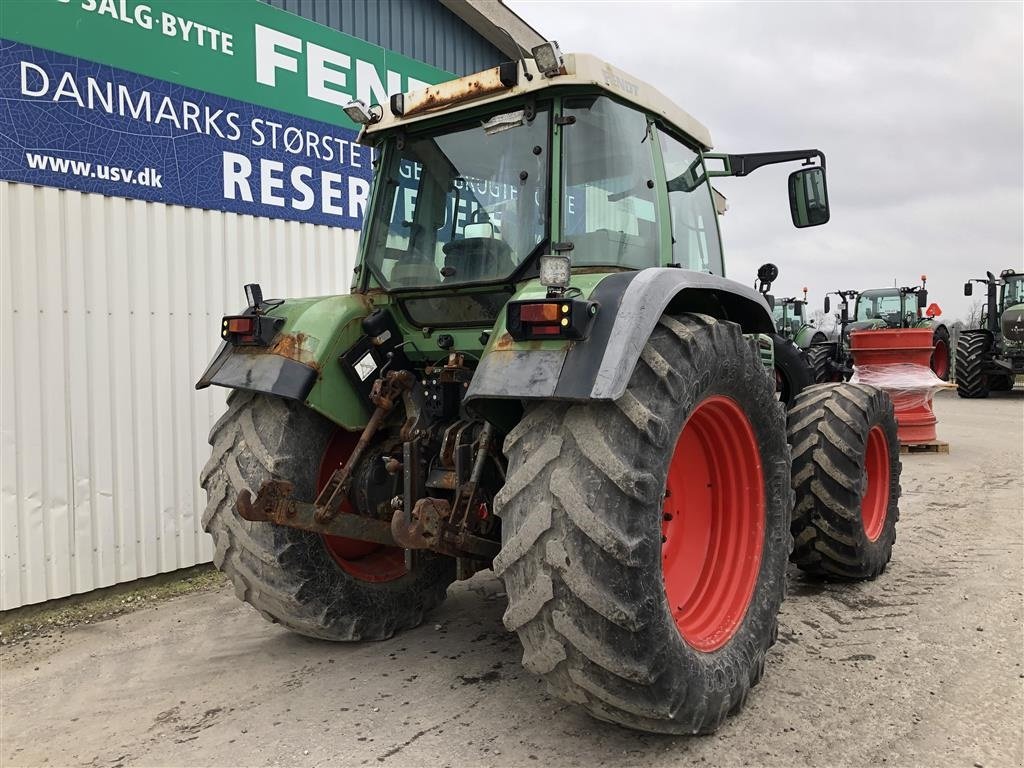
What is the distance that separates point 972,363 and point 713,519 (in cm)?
1694

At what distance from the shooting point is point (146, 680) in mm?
3572

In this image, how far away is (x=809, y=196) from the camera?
13.1 feet

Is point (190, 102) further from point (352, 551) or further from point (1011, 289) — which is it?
point (1011, 289)

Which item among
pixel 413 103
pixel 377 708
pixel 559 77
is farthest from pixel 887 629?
pixel 413 103

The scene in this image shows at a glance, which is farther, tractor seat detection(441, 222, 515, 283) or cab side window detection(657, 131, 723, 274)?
cab side window detection(657, 131, 723, 274)

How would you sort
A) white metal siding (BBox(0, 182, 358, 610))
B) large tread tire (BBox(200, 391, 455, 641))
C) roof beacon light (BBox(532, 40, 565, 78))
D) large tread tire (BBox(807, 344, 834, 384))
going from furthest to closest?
large tread tire (BBox(807, 344, 834, 384)), white metal siding (BBox(0, 182, 358, 610)), large tread tire (BBox(200, 391, 455, 641)), roof beacon light (BBox(532, 40, 565, 78))

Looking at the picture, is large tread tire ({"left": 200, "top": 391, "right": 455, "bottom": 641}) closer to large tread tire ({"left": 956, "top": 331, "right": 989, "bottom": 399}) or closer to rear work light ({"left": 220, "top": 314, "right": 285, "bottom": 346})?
rear work light ({"left": 220, "top": 314, "right": 285, "bottom": 346})

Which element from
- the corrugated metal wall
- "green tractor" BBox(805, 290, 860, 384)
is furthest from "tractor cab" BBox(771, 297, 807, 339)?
the corrugated metal wall

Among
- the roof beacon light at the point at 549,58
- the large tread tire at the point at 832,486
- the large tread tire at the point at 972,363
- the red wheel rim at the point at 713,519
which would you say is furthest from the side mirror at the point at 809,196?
the large tread tire at the point at 972,363

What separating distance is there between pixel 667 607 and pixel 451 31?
6524mm

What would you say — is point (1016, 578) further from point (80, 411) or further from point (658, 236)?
point (80, 411)

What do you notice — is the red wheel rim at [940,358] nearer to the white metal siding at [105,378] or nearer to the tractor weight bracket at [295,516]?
the white metal siding at [105,378]

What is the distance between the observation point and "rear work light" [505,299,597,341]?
2484 millimetres

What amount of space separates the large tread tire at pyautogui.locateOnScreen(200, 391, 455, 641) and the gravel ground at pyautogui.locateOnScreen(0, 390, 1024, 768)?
26cm
